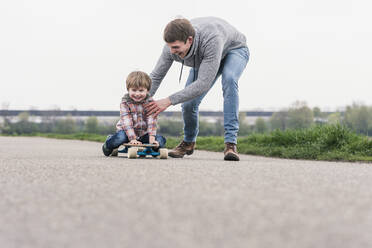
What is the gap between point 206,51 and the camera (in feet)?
14.5

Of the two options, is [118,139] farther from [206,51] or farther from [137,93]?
[206,51]

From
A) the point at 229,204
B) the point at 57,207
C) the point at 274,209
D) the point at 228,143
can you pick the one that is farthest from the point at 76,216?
the point at 228,143

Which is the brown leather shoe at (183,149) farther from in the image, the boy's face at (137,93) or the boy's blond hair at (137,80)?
the boy's blond hair at (137,80)

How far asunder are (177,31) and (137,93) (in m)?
0.86

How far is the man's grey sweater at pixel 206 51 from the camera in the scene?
4.38m

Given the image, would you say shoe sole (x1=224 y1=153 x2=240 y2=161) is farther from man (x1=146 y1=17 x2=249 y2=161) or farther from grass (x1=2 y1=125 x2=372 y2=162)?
grass (x1=2 y1=125 x2=372 y2=162)

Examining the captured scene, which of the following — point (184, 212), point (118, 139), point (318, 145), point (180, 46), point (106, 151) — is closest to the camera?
point (184, 212)

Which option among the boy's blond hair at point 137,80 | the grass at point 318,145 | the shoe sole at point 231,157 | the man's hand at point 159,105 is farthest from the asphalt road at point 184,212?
the grass at point 318,145

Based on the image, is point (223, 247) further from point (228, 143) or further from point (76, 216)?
point (228, 143)

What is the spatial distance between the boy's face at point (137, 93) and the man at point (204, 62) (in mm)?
230

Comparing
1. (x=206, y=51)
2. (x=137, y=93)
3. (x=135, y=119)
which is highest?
(x=206, y=51)

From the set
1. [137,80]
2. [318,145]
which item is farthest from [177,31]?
[318,145]

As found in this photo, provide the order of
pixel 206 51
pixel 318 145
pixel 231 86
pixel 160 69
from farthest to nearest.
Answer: pixel 318 145 < pixel 160 69 < pixel 231 86 < pixel 206 51

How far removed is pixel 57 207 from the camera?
1.69m
